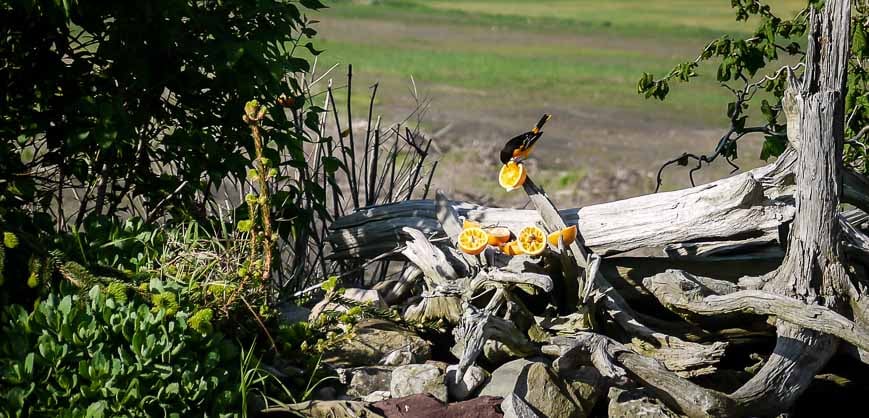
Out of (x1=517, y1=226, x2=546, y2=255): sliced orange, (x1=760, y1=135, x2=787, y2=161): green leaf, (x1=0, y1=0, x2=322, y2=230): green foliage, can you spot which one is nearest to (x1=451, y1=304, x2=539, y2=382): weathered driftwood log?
(x1=517, y1=226, x2=546, y2=255): sliced orange

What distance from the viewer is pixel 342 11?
31.5m

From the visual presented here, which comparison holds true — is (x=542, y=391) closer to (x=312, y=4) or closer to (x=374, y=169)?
(x=312, y=4)

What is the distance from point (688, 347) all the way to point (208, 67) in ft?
7.65

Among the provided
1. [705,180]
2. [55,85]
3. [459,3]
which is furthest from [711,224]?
[459,3]

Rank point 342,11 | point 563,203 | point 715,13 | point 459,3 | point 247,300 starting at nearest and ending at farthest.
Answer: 1. point 247,300
2. point 563,203
3. point 342,11
4. point 715,13
5. point 459,3

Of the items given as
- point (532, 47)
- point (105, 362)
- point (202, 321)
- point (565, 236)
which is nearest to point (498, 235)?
point (565, 236)

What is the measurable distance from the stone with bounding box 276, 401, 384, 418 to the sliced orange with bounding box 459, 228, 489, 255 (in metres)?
0.90

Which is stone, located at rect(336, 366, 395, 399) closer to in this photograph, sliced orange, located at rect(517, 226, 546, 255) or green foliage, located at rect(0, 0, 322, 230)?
sliced orange, located at rect(517, 226, 546, 255)

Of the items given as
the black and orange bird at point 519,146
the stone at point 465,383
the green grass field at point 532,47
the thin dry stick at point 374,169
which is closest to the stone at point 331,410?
the stone at point 465,383

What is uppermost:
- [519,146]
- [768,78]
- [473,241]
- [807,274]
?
[768,78]

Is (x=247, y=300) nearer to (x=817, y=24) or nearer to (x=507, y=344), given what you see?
(x=507, y=344)

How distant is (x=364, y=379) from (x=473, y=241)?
77cm

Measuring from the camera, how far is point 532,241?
445 centimetres

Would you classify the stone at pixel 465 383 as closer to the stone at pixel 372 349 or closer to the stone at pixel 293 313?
the stone at pixel 372 349
